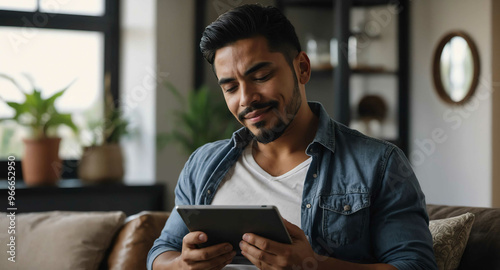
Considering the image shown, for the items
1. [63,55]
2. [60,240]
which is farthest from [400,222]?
[63,55]

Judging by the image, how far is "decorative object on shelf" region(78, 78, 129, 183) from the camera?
397 cm

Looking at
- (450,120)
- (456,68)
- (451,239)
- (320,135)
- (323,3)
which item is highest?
(323,3)

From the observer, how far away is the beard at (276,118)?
1.60m

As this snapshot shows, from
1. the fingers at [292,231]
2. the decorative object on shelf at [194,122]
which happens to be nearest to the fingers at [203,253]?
the fingers at [292,231]

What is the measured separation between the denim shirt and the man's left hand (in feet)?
0.64

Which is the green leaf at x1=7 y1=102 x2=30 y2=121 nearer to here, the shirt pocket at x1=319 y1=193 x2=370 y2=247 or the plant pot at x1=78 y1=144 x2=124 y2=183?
the plant pot at x1=78 y1=144 x2=124 y2=183

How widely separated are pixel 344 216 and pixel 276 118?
329 mm

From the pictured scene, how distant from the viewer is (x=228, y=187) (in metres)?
1.72

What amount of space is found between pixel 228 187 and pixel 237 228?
0.38 metres

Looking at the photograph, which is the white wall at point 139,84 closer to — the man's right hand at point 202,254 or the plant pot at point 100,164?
the plant pot at point 100,164

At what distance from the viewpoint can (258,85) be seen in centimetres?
160

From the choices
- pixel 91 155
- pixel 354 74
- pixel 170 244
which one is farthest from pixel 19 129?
pixel 170 244

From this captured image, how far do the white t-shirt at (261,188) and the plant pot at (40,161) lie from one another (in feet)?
7.88

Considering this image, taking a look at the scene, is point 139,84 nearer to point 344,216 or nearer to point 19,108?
point 19,108
